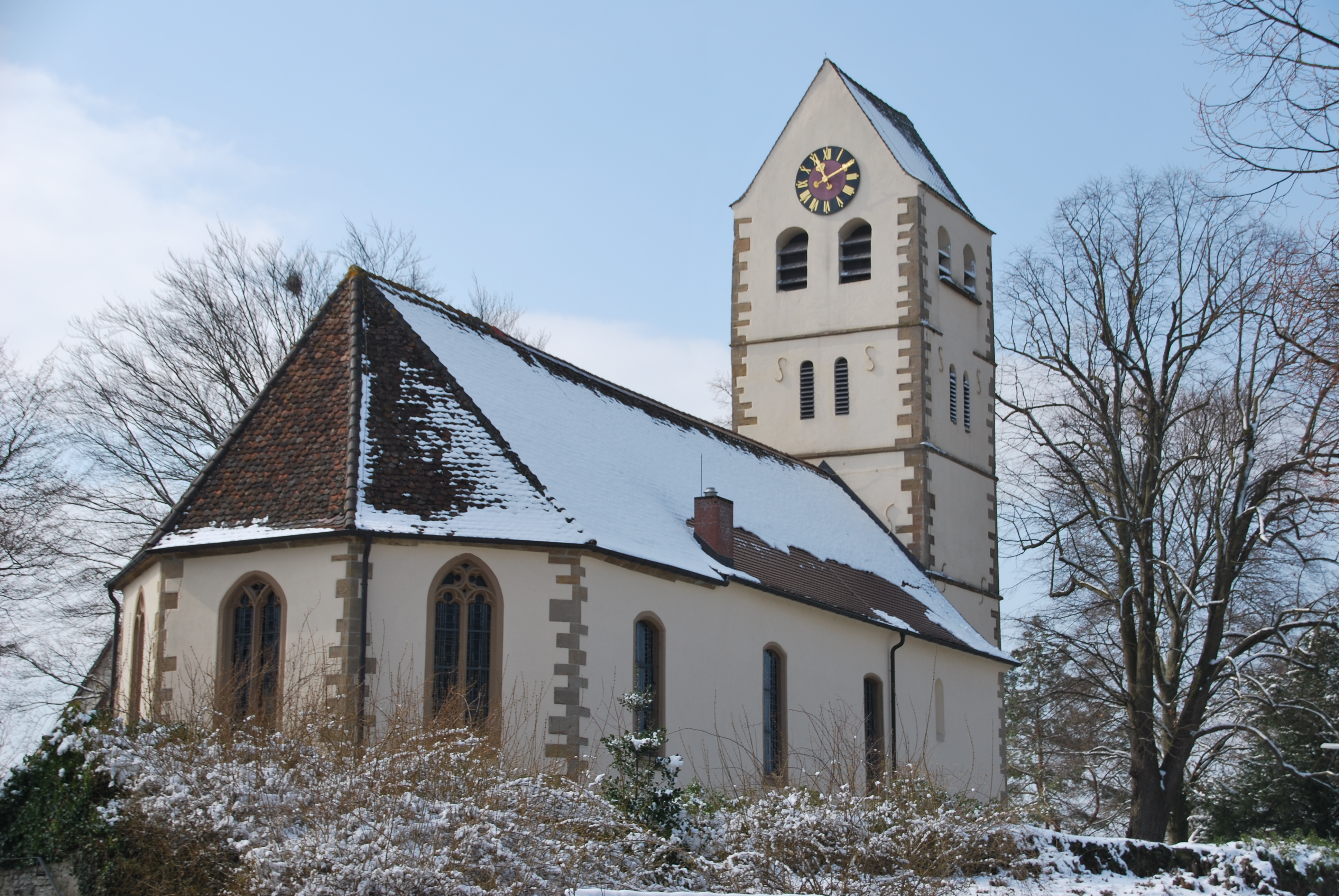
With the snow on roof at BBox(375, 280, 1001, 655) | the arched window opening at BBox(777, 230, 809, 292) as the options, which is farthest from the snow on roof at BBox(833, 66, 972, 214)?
the snow on roof at BBox(375, 280, 1001, 655)

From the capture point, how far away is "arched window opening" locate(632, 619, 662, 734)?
20.3m

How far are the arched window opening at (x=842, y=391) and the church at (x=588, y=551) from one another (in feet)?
0.18

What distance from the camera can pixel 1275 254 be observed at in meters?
11.2

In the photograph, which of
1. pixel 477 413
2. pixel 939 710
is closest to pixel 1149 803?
pixel 939 710

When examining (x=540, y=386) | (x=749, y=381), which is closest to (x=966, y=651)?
(x=749, y=381)

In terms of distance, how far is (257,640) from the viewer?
1880 centimetres

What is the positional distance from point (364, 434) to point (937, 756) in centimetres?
1300

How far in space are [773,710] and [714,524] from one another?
9.64 ft

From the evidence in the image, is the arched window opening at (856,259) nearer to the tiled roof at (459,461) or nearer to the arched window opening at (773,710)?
the tiled roof at (459,461)

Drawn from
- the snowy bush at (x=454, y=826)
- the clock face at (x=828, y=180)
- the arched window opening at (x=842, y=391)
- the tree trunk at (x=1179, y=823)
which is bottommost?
the tree trunk at (x=1179, y=823)

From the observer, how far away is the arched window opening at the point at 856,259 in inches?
1324

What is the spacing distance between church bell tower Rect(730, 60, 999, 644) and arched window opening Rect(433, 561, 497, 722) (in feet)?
47.7

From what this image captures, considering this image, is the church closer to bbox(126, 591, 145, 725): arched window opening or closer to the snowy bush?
bbox(126, 591, 145, 725): arched window opening

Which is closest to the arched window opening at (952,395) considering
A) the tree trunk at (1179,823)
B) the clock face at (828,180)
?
the clock face at (828,180)
